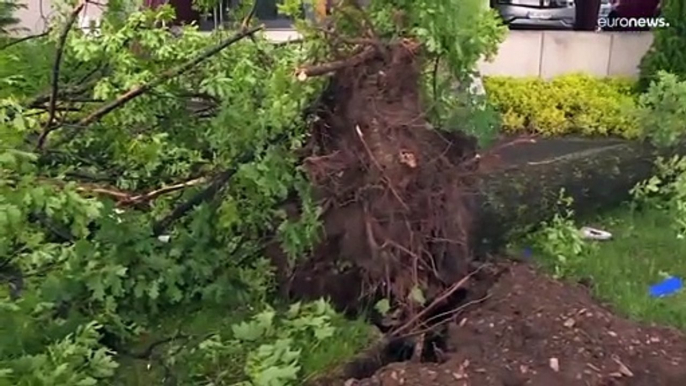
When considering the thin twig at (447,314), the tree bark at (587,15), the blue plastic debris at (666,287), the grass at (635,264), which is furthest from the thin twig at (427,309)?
the tree bark at (587,15)

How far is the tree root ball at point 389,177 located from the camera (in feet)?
10.2

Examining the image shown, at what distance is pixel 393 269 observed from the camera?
325cm

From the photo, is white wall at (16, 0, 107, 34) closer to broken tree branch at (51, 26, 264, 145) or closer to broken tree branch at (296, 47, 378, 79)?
broken tree branch at (51, 26, 264, 145)

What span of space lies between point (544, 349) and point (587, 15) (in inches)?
400

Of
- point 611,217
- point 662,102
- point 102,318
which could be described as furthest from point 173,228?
point 611,217

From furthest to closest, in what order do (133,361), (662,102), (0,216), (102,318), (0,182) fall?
(662,102) < (133,361) < (102,318) < (0,182) < (0,216)

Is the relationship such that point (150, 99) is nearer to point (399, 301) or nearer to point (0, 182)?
point (399, 301)

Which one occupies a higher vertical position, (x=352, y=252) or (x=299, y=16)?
(x=299, y=16)

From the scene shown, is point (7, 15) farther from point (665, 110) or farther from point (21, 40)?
point (665, 110)

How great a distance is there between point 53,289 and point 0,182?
3.32 ft

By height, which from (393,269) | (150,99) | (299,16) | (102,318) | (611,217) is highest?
(299,16)

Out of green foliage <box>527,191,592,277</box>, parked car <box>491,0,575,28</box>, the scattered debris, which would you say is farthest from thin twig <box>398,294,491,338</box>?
parked car <box>491,0,575,28</box>

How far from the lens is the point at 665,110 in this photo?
4871 mm

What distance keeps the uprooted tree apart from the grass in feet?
4.80
